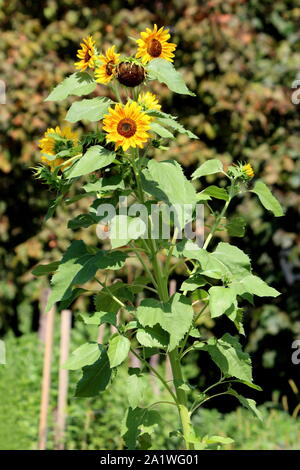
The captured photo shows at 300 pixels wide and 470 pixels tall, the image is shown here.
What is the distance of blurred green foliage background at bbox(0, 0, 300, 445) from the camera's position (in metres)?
4.78

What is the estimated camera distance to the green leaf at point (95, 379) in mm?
2014

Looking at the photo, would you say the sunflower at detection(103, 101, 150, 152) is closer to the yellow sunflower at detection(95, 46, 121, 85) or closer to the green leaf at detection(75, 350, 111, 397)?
the yellow sunflower at detection(95, 46, 121, 85)

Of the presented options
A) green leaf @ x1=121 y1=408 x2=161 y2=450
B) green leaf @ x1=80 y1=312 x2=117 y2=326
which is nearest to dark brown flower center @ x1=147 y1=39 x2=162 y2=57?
green leaf @ x1=80 y1=312 x2=117 y2=326

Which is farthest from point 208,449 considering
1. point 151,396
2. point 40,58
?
point 40,58

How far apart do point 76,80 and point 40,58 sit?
3.05 meters

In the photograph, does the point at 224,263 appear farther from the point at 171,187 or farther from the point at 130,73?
the point at 130,73

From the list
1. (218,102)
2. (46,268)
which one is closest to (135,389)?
(46,268)

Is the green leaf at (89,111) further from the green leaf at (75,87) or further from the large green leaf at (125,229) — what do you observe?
the large green leaf at (125,229)

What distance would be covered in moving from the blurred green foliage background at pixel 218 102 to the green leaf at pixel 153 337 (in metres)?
2.86

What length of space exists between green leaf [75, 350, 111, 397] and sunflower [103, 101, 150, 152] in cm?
60

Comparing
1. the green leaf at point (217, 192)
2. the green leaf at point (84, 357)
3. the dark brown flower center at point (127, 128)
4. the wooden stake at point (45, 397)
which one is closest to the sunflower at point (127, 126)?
the dark brown flower center at point (127, 128)

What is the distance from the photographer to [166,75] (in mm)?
1980

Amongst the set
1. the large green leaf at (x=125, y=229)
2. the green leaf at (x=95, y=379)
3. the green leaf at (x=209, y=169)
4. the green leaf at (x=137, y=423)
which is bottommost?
the green leaf at (x=137, y=423)

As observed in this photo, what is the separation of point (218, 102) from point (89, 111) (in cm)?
295
